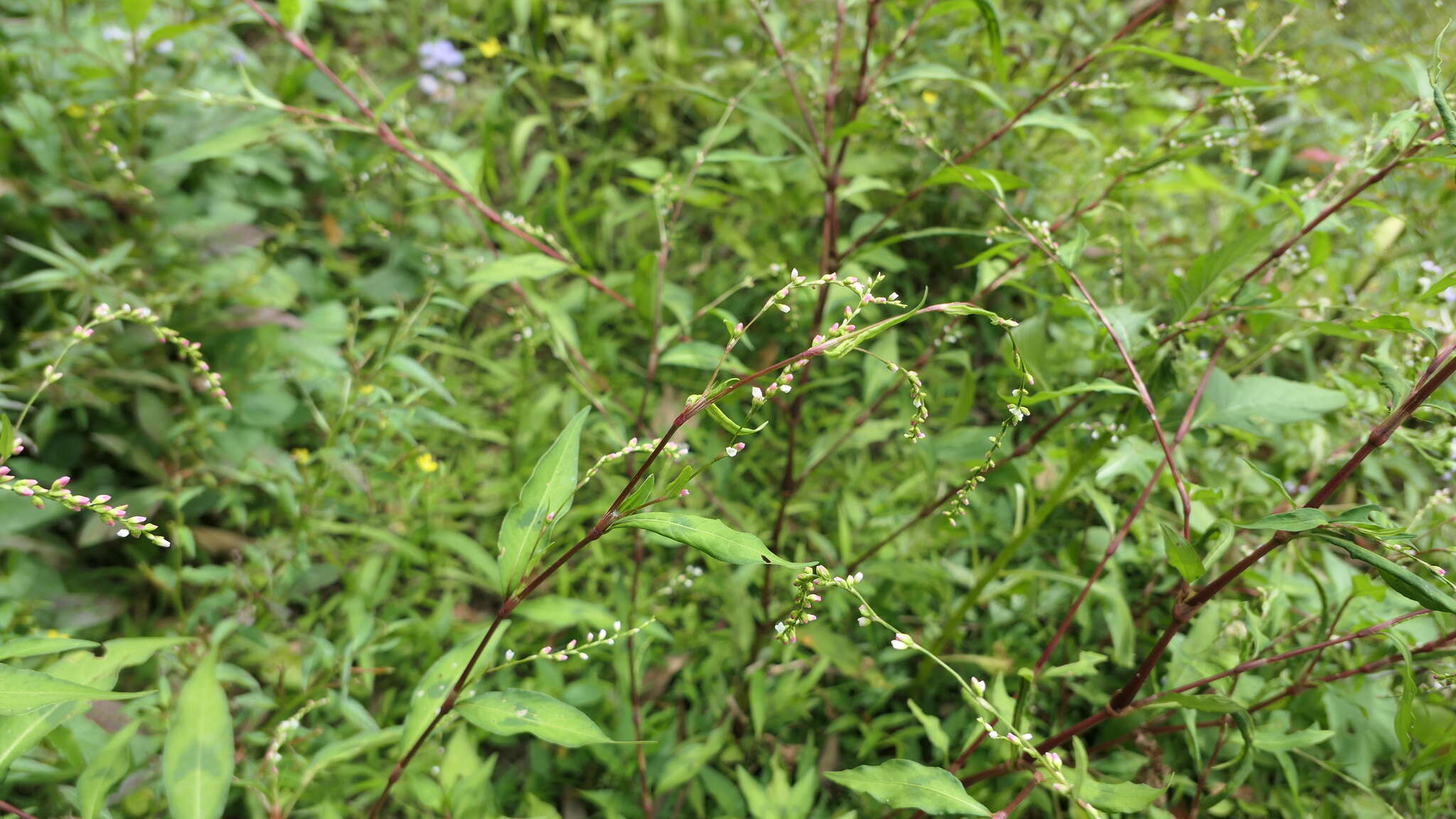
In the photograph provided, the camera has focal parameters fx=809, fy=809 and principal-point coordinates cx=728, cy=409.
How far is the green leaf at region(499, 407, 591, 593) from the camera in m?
0.90

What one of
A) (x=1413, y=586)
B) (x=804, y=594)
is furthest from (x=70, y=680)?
(x=1413, y=586)

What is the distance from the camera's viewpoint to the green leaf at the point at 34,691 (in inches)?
30.5

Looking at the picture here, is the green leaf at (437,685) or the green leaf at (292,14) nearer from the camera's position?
the green leaf at (437,685)

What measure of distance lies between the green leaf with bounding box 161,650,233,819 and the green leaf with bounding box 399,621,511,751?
20 centimetres

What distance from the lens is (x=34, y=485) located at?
0.79 m

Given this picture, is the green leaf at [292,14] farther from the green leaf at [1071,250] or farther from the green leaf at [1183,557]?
the green leaf at [1183,557]

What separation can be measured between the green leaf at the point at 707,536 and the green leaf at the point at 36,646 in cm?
58

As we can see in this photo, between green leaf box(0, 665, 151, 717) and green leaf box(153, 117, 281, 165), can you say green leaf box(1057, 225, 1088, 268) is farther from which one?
green leaf box(153, 117, 281, 165)

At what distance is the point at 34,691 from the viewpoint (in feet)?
2.57

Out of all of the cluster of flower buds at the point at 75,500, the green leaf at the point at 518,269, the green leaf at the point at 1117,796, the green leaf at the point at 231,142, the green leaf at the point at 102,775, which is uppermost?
the green leaf at the point at 231,142

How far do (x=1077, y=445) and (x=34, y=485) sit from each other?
1534mm

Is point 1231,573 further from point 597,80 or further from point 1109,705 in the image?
point 597,80

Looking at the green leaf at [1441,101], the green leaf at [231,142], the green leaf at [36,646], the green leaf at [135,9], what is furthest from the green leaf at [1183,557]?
the green leaf at [135,9]

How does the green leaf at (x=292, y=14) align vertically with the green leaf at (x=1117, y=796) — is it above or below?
above
